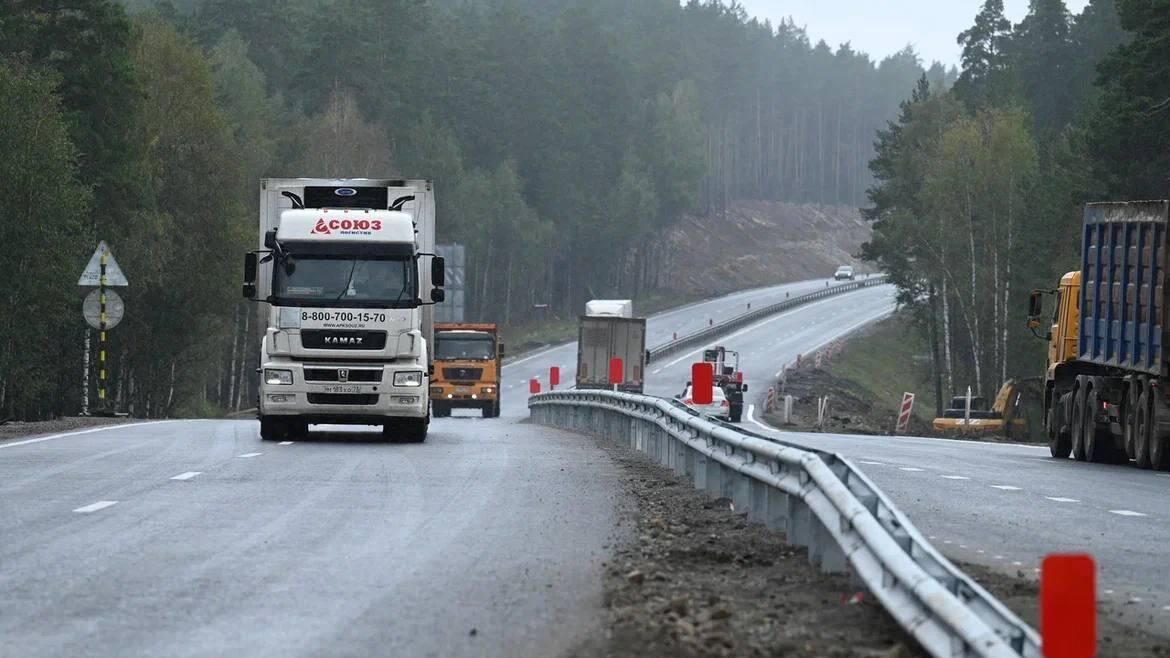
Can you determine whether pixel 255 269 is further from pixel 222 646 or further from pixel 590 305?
pixel 590 305

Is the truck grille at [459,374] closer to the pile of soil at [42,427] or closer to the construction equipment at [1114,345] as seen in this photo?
the pile of soil at [42,427]

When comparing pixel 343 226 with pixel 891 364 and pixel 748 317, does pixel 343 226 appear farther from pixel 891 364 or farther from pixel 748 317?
pixel 748 317

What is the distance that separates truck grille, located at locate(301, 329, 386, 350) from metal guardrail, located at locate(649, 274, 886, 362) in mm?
60787

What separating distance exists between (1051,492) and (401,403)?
34.2ft

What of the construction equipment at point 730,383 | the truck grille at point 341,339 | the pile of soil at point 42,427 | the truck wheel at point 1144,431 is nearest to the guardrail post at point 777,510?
the truck wheel at point 1144,431

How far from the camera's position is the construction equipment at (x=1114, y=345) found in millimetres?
26875

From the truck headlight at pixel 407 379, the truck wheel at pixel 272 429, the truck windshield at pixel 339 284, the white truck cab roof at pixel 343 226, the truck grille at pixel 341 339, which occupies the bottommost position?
the truck wheel at pixel 272 429

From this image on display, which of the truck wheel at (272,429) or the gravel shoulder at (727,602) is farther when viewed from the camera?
the truck wheel at (272,429)

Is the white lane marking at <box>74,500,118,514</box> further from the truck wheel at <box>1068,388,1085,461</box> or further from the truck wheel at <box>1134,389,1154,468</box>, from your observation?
the truck wheel at <box>1068,388,1085,461</box>

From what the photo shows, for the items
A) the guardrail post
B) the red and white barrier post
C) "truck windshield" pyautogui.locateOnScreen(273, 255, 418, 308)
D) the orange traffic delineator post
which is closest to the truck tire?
"truck windshield" pyautogui.locateOnScreen(273, 255, 418, 308)

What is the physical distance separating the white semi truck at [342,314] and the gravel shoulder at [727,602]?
13.0 m

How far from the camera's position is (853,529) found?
33.8 ft

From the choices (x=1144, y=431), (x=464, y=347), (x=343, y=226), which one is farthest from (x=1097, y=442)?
(x=464, y=347)

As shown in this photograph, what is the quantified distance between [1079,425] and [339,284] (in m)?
10.9
